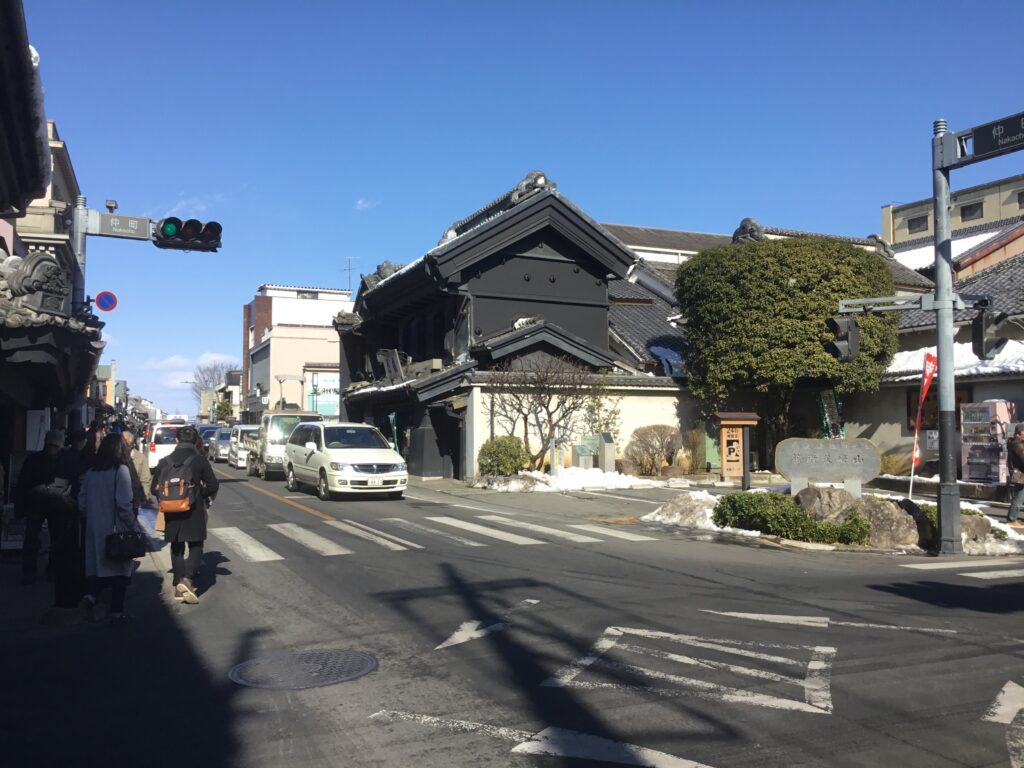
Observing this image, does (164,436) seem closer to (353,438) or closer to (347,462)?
(353,438)

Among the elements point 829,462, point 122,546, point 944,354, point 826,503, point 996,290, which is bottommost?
point 826,503

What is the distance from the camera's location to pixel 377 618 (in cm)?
773

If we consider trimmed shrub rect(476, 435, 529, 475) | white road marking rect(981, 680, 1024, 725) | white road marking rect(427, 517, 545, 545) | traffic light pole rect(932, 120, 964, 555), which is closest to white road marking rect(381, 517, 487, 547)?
white road marking rect(427, 517, 545, 545)

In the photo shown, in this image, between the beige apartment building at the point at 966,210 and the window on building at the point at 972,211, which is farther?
the window on building at the point at 972,211

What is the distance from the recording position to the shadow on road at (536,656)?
4914mm

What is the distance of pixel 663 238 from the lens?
53781 millimetres

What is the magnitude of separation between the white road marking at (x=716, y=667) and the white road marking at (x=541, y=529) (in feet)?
19.6

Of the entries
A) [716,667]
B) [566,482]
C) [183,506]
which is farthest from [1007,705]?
[566,482]

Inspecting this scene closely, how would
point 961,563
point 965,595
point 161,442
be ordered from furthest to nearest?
1. point 161,442
2. point 961,563
3. point 965,595

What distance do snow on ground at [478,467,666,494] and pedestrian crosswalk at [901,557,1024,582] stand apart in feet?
38.3

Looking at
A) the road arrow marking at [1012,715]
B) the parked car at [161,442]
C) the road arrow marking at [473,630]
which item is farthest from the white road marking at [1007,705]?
the parked car at [161,442]

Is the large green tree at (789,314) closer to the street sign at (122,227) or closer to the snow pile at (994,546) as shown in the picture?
the snow pile at (994,546)

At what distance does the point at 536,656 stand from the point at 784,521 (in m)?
7.96

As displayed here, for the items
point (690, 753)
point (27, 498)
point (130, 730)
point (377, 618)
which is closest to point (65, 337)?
point (27, 498)
